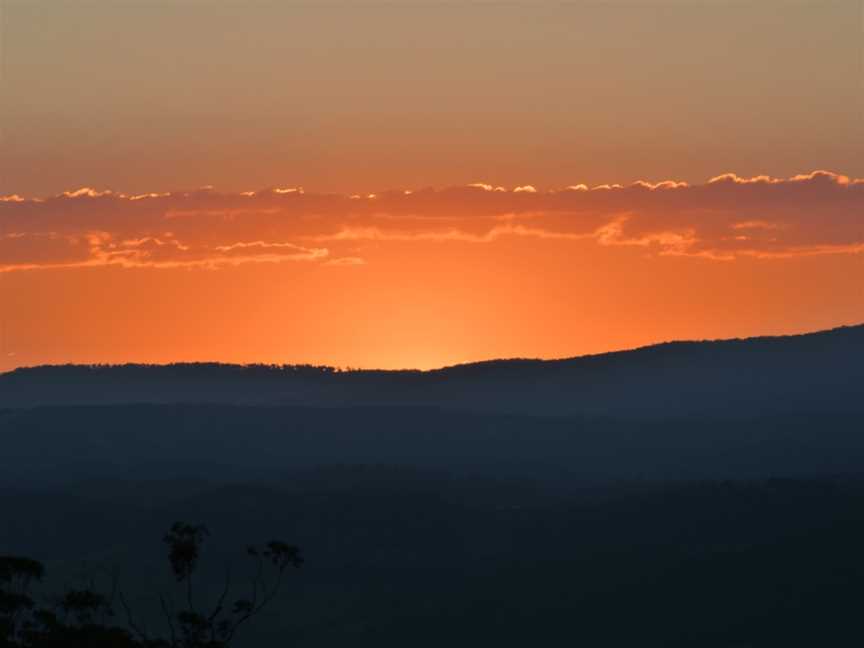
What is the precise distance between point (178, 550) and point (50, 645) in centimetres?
1019

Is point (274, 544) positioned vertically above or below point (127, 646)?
above

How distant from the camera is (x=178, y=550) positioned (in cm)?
12206

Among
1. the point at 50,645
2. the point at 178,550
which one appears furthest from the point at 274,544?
the point at 50,645

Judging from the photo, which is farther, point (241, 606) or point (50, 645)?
point (241, 606)

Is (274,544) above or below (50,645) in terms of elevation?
above

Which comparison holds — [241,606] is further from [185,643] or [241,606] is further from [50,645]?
[50,645]

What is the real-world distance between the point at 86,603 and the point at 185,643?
6.87 meters

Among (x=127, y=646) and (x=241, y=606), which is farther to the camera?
(x=241, y=606)

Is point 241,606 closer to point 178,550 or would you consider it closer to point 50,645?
point 178,550

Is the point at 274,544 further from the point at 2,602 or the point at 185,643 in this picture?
the point at 2,602

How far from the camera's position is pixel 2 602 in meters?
118

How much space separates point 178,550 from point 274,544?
571cm

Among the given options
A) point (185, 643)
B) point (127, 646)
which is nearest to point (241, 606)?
point (185, 643)

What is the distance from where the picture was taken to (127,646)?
377 ft
